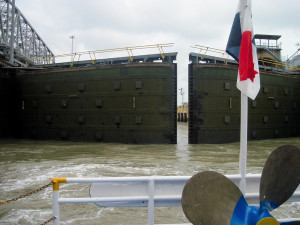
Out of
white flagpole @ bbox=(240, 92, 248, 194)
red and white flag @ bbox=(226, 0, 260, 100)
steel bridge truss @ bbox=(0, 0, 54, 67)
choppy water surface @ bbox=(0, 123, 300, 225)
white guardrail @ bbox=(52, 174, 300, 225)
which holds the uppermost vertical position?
steel bridge truss @ bbox=(0, 0, 54, 67)

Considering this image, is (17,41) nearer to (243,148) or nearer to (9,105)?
(9,105)

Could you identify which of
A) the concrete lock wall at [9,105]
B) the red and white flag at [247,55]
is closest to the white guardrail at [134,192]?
the red and white flag at [247,55]

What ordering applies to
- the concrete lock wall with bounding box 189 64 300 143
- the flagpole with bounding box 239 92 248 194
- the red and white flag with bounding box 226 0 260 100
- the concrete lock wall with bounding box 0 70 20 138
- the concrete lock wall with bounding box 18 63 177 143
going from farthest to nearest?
the concrete lock wall with bounding box 0 70 20 138
the concrete lock wall with bounding box 189 64 300 143
the concrete lock wall with bounding box 18 63 177 143
the red and white flag with bounding box 226 0 260 100
the flagpole with bounding box 239 92 248 194

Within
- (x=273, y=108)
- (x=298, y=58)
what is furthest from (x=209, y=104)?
(x=298, y=58)

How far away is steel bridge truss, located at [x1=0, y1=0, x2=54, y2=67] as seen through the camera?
952 inches

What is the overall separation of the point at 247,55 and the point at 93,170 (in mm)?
7411

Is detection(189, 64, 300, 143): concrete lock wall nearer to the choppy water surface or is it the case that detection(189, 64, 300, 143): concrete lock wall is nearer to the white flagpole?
the choppy water surface

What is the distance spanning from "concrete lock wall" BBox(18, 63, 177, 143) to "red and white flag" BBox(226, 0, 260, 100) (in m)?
12.7

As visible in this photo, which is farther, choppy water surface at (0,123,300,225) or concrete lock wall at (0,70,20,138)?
concrete lock wall at (0,70,20,138)

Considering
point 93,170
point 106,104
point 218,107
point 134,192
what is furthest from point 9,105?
point 134,192

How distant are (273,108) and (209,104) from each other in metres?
6.18

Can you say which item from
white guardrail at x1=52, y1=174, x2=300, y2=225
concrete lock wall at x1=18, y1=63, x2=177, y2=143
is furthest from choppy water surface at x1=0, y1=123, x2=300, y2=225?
white guardrail at x1=52, y1=174, x2=300, y2=225

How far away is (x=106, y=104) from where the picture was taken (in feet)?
55.9

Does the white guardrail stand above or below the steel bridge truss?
below
